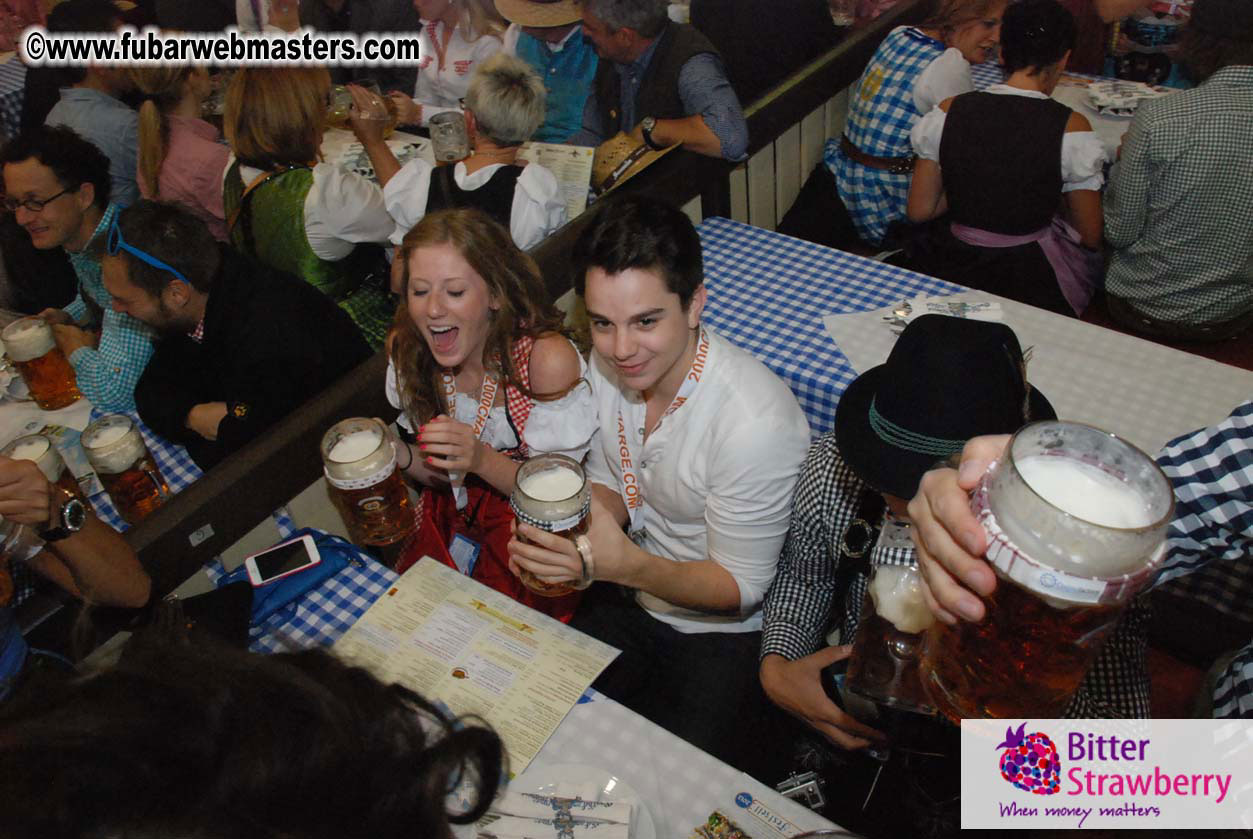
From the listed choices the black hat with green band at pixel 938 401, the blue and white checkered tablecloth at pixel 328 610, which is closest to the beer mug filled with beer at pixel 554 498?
the blue and white checkered tablecloth at pixel 328 610

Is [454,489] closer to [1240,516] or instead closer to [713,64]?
[1240,516]

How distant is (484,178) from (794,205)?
199cm

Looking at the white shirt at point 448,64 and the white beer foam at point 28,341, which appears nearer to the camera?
the white beer foam at point 28,341

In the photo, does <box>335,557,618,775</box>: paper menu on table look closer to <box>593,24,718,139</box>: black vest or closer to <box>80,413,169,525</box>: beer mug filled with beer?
<box>80,413,169,525</box>: beer mug filled with beer

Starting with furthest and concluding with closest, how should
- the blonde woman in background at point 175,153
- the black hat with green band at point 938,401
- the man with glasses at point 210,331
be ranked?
the blonde woman in background at point 175,153 < the man with glasses at point 210,331 < the black hat with green band at point 938,401

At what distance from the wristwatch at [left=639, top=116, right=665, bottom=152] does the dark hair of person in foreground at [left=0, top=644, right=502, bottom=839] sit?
2807 mm

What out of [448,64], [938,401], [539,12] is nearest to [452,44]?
[448,64]

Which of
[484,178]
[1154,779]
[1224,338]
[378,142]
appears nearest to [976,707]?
[1154,779]

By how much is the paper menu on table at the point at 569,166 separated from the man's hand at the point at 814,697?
6.24ft

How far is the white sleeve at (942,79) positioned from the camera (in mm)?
3383

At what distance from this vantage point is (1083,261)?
334cm

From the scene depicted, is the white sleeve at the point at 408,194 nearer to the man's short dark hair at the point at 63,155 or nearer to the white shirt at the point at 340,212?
the white shirt at the point at 340,212

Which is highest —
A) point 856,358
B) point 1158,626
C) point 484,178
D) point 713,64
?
point 713,64

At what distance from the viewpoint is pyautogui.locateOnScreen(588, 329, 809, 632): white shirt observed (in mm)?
1709
